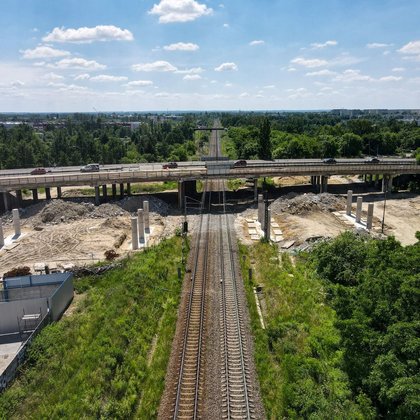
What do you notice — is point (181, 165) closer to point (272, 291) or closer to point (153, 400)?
point (272, 291)

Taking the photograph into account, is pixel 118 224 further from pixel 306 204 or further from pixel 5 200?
pixel 306 204

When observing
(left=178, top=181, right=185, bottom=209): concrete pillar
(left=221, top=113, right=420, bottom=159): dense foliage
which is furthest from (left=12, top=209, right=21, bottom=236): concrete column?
(left=221, top=113, right=420, bottom=159): dense foliage

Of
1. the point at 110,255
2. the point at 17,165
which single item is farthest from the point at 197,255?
the point at 17,165

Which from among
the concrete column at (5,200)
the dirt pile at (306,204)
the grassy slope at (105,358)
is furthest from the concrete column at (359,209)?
the concrete column at (5,200)

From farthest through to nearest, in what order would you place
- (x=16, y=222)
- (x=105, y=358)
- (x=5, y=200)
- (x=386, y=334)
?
1. (x=5, y=200)
2. (x=16, y=222)
3. (x=105, y=358)
4. (x=386, y=334)

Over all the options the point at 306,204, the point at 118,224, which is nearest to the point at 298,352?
the point at 118,224

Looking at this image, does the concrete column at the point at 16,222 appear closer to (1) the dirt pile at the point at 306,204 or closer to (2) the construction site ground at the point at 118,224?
(2) the construction site ground at the point at 118,224
